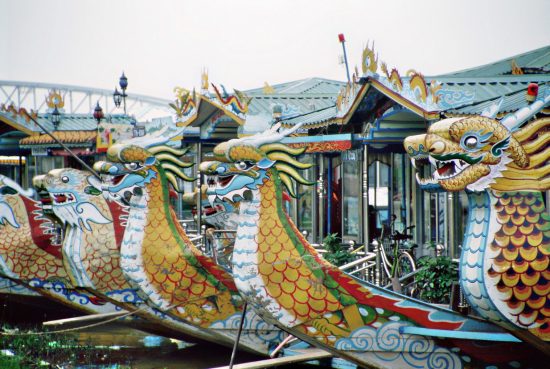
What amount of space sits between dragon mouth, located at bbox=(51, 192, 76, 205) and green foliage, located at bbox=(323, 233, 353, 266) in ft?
13.4

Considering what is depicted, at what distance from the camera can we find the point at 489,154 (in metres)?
8.81

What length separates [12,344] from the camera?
48.1ft

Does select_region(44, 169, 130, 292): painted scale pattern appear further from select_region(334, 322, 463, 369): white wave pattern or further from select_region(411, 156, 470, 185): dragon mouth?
select_region(411, 156, 470, 185): dragon mouth

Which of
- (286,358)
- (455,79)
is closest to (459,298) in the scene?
(286,358)

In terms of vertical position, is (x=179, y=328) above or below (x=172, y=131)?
below

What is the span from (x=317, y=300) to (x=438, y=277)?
1.53 meters

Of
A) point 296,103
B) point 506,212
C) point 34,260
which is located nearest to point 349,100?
point 506,212

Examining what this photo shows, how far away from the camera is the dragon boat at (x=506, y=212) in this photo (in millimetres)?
8742

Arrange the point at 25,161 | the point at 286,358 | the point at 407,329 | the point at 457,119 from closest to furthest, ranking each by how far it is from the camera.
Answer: the point at 457,119 < the point at 407,329 < the point at 286,358 < the point at 25,161

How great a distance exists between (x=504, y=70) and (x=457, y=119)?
8.17m

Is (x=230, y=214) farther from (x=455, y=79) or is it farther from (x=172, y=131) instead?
(x=455, y=79)

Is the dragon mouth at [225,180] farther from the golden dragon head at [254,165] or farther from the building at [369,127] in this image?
the building at [369,127]

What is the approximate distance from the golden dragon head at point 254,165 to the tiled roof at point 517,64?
5.80 meters

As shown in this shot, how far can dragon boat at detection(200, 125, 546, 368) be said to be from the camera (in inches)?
387
